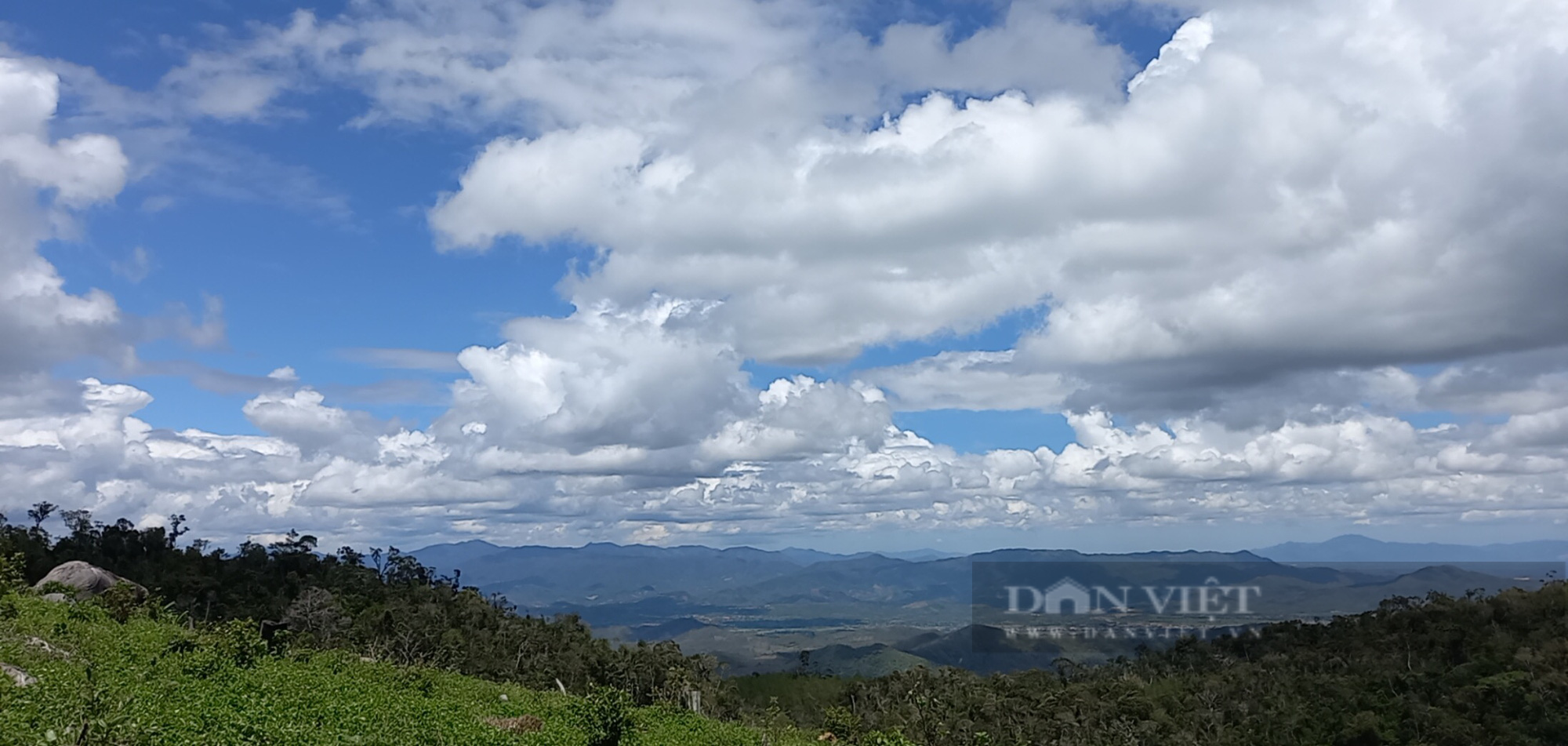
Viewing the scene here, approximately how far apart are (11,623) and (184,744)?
63.5ft

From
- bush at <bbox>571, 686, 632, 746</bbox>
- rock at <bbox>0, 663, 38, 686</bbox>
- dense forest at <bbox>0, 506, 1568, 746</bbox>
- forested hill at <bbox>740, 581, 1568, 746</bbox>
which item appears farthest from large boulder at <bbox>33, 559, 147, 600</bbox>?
forested hill at <bbox>740, 581, 1568, 746</bbox>

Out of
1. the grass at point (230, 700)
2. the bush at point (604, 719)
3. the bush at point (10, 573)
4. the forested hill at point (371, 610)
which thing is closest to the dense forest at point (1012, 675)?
the forested hill at point (371, 610)

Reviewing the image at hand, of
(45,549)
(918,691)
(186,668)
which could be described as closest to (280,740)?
(186,668)

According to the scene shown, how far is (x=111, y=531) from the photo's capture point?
113 metres

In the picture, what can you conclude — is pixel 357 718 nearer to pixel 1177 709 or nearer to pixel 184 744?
pixel 184 744

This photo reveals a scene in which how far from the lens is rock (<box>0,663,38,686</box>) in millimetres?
20625

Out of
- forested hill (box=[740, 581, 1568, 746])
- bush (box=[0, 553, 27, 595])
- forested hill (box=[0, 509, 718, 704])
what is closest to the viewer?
bush (box=[0, 553, 27, 595])

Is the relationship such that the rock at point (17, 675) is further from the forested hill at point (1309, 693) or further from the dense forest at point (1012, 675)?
the forested hill at point (1309, 693)

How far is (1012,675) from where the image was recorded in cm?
16388

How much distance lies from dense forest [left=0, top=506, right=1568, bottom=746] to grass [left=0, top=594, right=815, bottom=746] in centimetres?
2762

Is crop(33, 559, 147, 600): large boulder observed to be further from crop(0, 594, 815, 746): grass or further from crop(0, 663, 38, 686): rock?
crop(0, 663, 38, 686): rock

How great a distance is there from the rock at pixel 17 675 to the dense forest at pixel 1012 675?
1713 inches

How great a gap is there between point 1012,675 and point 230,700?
15523cm

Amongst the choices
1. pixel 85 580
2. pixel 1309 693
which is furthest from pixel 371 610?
pixel 1309 693
